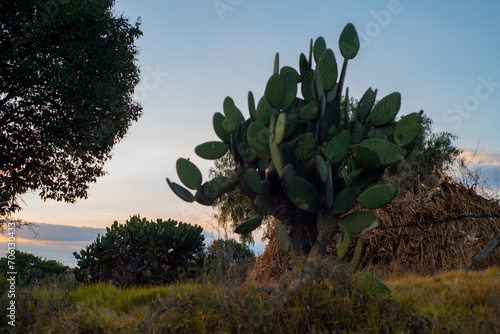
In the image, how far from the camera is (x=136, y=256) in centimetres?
973

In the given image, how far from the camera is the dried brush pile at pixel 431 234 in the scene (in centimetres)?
923

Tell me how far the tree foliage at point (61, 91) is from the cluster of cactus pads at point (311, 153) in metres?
8.90

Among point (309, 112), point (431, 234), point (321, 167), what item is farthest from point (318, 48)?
point (431, 234)

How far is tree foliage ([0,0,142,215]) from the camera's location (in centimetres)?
1423

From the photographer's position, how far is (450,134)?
26141mm

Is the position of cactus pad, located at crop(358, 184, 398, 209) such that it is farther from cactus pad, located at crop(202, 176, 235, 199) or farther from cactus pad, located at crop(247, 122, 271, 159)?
cactus pad, located at crop(202, 176, 235, 199)

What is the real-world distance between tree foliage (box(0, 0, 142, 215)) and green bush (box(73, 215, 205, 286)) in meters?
6.73

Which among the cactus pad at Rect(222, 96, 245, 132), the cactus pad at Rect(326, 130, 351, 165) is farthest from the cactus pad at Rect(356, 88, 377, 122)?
the cactus pad at Rect(222, 96, 245, 132)

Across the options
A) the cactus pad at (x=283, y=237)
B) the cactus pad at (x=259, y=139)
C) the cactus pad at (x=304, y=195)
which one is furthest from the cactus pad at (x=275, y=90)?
the cactus pad at (x=283, y=237)

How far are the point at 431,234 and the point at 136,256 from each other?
21.9ft

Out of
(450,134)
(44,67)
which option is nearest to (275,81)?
(44,67)

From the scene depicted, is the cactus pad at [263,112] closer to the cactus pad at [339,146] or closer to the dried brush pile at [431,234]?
the cactus pad at [339,146]

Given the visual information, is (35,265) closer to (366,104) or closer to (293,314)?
(366,104)

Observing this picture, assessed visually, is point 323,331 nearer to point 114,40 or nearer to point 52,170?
point 114,40
